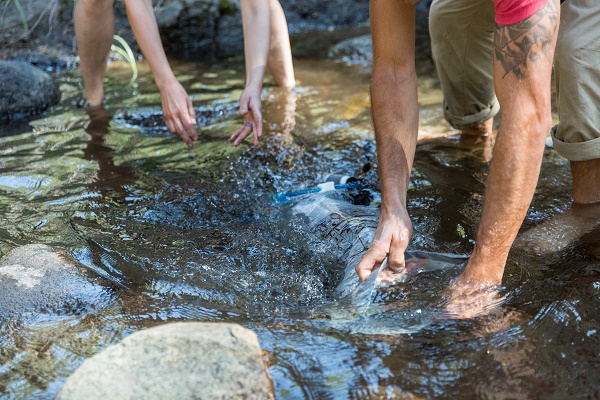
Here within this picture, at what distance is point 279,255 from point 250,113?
0.90m

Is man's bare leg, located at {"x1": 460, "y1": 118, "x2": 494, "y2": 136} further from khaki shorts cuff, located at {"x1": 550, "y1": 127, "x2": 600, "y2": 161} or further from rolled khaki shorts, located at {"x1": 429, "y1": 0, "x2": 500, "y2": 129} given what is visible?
khaki shorts cuff, located at {"x1": 550, "y1": 127, "x2": 600, "y2": 161}

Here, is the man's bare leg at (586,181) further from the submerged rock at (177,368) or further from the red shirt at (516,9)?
the submerged rock at (177,368)

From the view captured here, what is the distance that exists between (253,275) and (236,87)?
3129 millimetres

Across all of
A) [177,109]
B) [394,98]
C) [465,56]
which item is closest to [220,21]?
[465,56]

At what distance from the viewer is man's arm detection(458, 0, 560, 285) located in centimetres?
200

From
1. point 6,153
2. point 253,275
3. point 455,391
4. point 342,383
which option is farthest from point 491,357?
point 6,153

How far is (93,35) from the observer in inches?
166

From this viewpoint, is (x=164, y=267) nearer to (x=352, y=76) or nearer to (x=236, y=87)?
(x=236, y=87)

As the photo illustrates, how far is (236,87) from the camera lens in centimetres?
540

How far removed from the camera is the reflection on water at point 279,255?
192 centimetres

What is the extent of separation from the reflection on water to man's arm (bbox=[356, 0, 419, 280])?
1.01 feet

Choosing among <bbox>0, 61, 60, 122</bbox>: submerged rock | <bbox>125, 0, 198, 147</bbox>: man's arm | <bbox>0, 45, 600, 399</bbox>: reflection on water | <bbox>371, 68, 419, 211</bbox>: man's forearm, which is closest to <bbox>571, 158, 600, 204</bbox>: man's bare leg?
<bbox>0, 45, 600, 399</bbox>: reflection on water

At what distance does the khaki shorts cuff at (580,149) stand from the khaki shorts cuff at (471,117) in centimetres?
98

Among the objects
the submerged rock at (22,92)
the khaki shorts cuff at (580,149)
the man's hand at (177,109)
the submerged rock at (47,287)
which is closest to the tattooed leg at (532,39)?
the khaki shorts cuff at (580,149)
